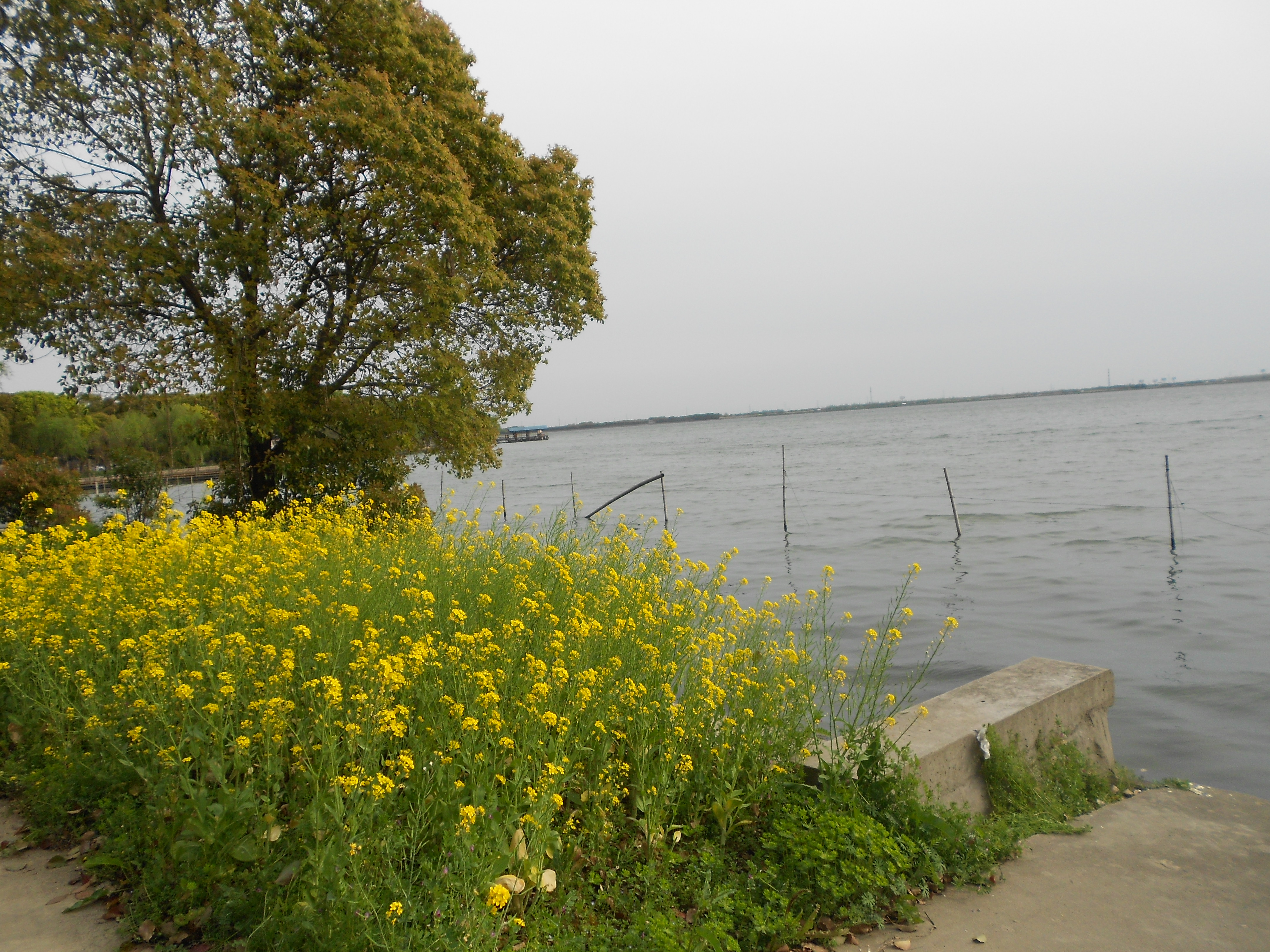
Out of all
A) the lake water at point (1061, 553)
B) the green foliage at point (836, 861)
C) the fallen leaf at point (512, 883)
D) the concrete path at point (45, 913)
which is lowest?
the lake water at point (1061, 553)

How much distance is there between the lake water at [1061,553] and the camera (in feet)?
27.8

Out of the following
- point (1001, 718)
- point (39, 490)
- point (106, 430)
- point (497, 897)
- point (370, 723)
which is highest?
point (106, 430)

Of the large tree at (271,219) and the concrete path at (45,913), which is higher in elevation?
the large tree at (271,219)

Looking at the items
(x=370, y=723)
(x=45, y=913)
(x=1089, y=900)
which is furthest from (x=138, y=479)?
(x=1089, y=900)

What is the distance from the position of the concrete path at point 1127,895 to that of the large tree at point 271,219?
40.9ft

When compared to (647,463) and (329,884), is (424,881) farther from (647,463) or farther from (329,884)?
(647,463)

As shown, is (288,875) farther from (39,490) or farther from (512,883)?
(39,490)

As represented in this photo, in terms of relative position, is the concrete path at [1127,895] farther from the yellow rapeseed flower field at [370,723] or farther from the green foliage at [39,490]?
the green foliage at [39,490]

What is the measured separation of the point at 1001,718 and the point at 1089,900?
4.02 feet

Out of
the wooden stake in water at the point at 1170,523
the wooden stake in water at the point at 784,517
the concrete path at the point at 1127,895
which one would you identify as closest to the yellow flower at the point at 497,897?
the concrete path at the point at 1127,895

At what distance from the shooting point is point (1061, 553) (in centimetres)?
1770

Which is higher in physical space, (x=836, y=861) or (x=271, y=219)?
(x=271, y=219)

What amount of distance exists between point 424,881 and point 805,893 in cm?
182

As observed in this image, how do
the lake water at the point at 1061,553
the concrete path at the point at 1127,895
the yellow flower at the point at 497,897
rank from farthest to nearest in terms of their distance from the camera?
the lake water at the point at 1061,553
the concrete path at the point at 1127,895
the yellow flower at the point at 497,897
